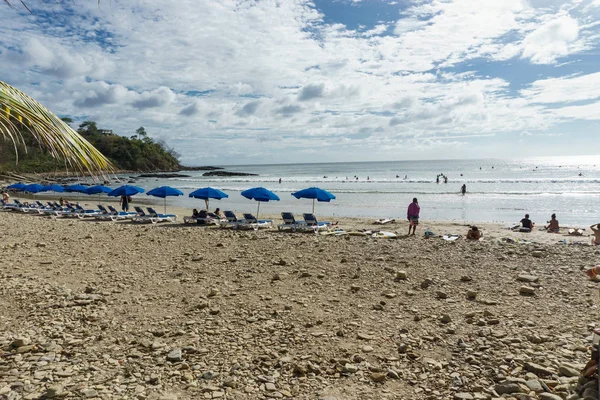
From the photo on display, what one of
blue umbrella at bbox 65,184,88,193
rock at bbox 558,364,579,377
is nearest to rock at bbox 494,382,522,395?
rock at bbox 558,364,579,377

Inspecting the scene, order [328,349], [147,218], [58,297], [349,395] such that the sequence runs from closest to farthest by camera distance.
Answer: [349,395], [328,349], [58,297], [147,218]

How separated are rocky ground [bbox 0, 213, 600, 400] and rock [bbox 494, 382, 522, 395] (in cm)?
1

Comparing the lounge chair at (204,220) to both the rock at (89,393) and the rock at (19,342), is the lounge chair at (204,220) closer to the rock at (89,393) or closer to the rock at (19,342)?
the rock at (19,342)

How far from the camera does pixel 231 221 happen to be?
53.9 feet

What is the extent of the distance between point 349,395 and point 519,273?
6.06 meters

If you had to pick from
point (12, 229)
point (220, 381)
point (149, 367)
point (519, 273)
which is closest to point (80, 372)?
point (149, 367)

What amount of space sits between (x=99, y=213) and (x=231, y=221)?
316 inches

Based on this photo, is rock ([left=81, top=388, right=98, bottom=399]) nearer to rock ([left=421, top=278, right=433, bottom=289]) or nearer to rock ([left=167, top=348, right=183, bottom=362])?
rock ([left=167, top=348, right=183, bottom=362])

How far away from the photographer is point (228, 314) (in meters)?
6.14

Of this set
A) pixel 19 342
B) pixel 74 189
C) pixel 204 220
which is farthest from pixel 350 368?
pixel 74 189

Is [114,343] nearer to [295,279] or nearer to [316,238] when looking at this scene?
[295,279]

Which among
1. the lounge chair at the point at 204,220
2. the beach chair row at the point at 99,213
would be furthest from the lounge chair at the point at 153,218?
the lounge chair at the point at 204,220

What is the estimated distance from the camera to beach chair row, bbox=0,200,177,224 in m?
18.3

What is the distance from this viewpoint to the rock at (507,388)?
4035 millimetres
